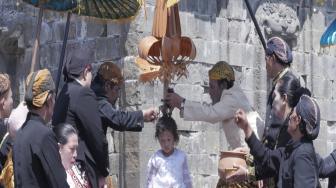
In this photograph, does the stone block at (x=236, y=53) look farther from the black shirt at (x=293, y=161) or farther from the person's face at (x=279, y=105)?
the black shirt at (x=293, y=161)

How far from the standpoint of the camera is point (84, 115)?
33.8 feet

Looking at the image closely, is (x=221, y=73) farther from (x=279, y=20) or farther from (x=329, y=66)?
(x=329, y=66)

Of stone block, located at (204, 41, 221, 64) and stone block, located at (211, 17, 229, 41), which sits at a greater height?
stone block, located at (211, 17, 229, 41)

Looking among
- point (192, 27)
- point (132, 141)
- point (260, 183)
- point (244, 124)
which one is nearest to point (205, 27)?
point (192, 27)

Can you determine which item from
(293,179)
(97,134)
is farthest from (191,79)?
(293,179)

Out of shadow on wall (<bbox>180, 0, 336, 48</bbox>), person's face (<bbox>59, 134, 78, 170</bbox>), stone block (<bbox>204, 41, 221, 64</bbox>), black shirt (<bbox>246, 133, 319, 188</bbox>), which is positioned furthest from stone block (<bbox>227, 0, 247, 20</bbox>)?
person's face (<bbox>59, 134, 78, 170</bbox>)

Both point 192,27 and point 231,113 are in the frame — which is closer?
point 231,113

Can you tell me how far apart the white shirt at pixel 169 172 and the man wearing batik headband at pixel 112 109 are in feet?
1.75

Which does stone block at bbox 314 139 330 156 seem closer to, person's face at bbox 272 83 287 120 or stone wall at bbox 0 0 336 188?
stone wall at bbox 0 0 336 188

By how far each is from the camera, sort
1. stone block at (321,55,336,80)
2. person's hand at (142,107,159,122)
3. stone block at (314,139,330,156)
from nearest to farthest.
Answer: person's hand at (142,107,159,122) → stone block at (314,139,330,156) → stone block at (321,55,336,80)

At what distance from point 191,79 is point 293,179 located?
5.14 meters

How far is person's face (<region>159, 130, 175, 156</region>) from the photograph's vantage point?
447 inches

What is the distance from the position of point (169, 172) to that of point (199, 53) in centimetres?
317

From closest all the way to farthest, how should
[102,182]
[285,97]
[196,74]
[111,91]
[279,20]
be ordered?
[285,97] → [102,182] → [111,91] → [196,74] → [279,20]
